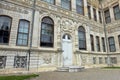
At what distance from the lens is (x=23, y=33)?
9.65m

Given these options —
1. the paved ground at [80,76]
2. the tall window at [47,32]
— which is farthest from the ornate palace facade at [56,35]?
the paved ground at [80,76]

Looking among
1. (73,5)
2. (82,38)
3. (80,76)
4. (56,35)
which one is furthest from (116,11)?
(80,76)

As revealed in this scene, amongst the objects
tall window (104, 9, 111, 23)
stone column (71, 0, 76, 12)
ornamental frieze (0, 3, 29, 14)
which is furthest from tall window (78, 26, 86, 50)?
ornamental frieze (0, 3, 29, 14)

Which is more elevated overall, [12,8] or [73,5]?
[73,5]

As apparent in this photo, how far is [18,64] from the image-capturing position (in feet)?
28.9

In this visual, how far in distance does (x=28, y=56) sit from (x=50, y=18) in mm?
4572

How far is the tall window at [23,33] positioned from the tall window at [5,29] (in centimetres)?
88

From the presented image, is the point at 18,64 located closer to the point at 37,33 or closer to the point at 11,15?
the point at 37,33

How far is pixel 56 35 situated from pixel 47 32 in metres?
1.00

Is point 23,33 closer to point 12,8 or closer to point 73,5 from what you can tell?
point 12,8

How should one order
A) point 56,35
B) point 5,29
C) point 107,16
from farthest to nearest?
point 107,16
point 56,35
point 5,29

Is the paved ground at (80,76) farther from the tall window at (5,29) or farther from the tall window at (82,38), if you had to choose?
the tall window at (82,38)

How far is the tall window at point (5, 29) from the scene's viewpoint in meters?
8.64

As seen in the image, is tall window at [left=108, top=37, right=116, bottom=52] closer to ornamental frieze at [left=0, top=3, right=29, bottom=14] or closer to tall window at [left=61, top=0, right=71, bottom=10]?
tall window at [left=61, top=0, right=71, bottom=10]
